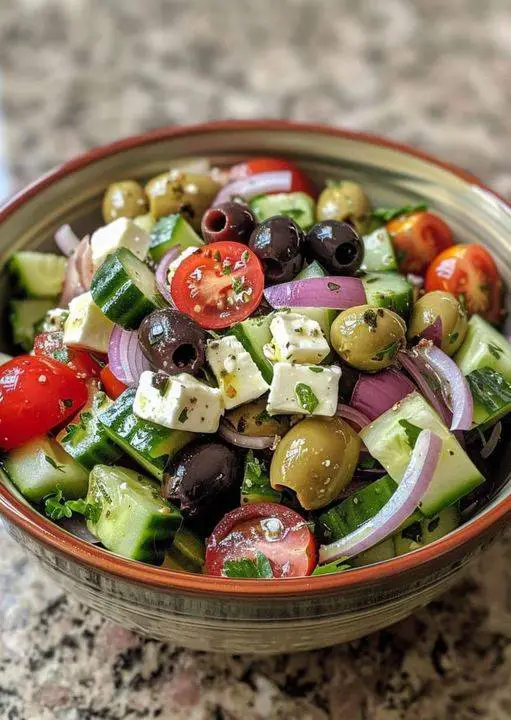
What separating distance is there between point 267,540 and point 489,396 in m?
0.39

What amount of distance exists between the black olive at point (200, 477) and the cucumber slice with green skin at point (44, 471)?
0.14m

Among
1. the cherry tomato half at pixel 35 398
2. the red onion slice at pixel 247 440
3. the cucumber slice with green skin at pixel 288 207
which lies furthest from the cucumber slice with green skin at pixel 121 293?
the cucumber slice with green skin at pixel 288 207

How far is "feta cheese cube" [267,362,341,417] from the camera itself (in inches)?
43.9

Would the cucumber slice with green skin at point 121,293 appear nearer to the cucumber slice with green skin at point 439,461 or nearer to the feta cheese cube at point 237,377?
the feta cheese cube at point 237,377

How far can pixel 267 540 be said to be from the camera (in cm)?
111

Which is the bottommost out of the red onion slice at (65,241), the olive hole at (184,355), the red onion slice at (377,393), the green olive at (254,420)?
the green olive at (254,420)

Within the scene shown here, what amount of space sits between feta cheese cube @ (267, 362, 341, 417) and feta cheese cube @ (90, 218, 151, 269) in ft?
1.20

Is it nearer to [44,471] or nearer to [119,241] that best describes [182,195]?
[119,241]

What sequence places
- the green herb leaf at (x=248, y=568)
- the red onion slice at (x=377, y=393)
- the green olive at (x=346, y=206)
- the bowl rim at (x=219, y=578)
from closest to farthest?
1. the bowl rim at (x=219, y=578)
2. the green herb leaf at (x=248, y=568)
3. the red onion slice at (x=377, y=393)
4. the green olive at (x=346, y=206)

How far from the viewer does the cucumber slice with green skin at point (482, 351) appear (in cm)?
125

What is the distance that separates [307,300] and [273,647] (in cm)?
50

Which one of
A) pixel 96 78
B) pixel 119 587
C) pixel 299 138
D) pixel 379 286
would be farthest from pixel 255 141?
pixel 96 78

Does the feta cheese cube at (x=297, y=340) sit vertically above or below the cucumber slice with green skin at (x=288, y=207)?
below

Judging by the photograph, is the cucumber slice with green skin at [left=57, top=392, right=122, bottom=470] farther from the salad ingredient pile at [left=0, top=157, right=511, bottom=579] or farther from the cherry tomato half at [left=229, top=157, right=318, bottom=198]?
the cherry tomato half at [left=229, top=157, right=318, bottom=198]
